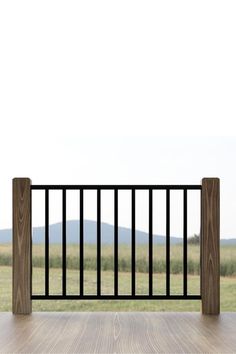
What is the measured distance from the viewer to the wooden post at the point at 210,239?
3043 millimetres

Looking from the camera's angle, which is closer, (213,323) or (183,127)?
(213,323)

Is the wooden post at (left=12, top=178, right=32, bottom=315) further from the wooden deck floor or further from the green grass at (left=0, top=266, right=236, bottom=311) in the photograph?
the green grass at (left=0, top=266, right=236, bottom=311)

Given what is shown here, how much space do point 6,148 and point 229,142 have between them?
120 inches

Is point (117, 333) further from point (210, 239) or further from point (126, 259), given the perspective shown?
point (126, 259)

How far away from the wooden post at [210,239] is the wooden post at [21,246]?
3.11ft

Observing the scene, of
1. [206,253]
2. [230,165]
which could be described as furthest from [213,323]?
[230,165]

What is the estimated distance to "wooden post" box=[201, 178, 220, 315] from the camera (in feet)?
9.98

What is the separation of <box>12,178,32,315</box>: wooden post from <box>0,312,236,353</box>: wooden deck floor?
0.10m

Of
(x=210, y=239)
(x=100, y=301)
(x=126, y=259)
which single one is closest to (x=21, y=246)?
(x=210, y=239)

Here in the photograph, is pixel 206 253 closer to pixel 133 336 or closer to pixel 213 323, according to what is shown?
pixel 213 323

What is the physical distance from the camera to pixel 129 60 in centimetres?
724

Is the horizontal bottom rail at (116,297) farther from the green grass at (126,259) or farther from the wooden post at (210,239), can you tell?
the green grass at (126,259)

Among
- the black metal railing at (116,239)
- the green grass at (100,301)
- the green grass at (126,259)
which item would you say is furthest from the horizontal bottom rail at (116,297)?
the green grass at (100,301)

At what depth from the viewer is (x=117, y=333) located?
2516 millimetres
